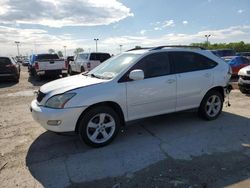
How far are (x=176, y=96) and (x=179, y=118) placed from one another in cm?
111

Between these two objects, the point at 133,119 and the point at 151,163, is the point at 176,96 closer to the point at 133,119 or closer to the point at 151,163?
the point at 133,119

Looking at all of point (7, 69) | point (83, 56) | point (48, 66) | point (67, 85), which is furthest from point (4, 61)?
point (67, 85)

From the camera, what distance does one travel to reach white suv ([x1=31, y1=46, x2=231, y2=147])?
181 inches

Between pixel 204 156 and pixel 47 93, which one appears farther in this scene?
pixel 47 93

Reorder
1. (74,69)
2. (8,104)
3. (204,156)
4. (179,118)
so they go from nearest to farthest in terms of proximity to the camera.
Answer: (204,156) → (179,118) → (8,104) → (74,69)

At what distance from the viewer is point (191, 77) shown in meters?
5.86

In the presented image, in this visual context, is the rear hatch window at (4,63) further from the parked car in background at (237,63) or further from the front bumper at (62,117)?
the parked car in background at (237,63)

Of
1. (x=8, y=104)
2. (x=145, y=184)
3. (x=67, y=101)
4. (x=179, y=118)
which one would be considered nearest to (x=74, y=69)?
(x=8, y=104)

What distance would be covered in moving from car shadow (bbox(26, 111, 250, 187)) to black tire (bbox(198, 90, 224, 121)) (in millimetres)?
186

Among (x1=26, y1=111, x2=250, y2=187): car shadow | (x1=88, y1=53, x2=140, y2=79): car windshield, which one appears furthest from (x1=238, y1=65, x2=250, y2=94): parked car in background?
(x1=88, y1=53, x2=140, y2=79): car windshield

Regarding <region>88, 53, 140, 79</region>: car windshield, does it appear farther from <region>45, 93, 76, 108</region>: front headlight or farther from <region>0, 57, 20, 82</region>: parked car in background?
<region>0, 57, 20, 82</region>: parked car in background

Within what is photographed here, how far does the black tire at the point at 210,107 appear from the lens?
20.4 ft

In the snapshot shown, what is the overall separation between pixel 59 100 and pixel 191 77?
2.88 m

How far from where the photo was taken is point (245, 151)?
15.0ft
